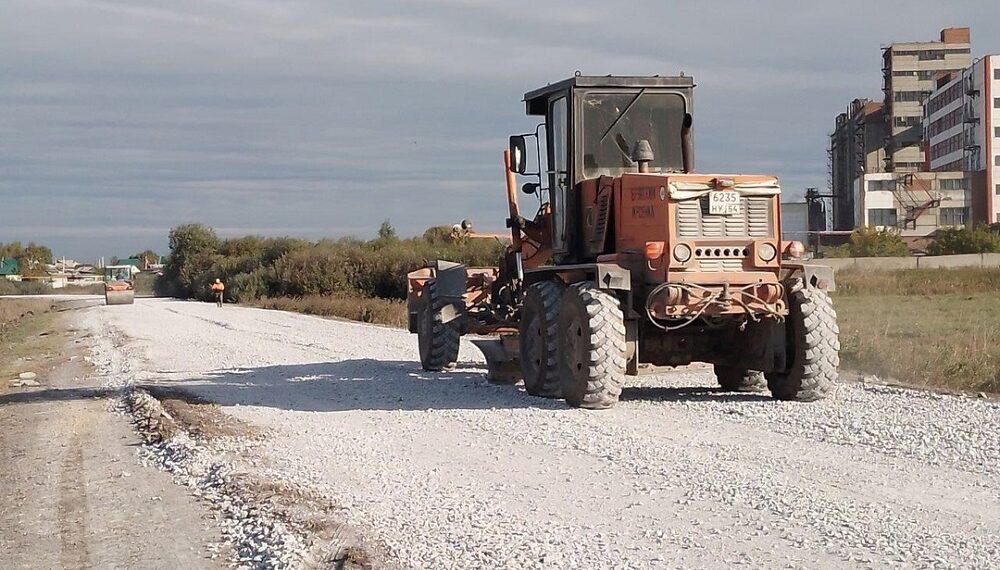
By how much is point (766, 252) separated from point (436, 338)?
612 centimetres

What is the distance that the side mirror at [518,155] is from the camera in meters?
13.6

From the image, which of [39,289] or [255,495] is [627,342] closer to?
[255,495]

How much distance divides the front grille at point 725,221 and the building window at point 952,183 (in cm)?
9234

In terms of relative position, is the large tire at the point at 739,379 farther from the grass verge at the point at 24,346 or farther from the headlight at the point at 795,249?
the grass verge at the point at 24,346

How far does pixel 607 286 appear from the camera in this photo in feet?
39.6

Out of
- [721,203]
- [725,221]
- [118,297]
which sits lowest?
[118,297]

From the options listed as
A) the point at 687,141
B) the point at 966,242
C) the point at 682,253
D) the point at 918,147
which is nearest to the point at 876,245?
the point at 966,242

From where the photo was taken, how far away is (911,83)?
377ft

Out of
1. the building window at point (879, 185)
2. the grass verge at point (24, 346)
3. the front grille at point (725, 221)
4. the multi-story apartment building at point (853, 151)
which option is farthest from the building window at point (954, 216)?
the front grille at point (725, 221)

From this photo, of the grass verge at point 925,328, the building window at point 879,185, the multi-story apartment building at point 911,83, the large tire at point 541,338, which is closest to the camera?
the large tire at point 541,338

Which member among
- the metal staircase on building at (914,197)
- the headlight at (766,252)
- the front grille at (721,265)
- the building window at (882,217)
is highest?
the metal staircase on building at (914,197)

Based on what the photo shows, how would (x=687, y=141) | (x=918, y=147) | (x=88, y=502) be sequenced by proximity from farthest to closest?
(x=918, y=147), (x=687, y=141), (x=88, y=502)

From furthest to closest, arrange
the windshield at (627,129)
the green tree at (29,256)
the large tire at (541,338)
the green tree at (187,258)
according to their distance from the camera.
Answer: the green tree at (29,256), the green tree at (187,258), the windshield at (627,129), the large tire at (541,338)

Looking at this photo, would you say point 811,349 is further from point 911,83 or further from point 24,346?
point 911,83
